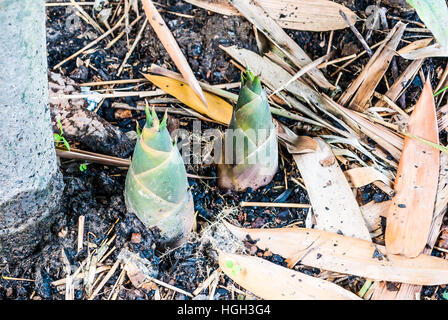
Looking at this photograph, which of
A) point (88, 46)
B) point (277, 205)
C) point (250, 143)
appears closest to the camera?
Answer: point (250, 143)

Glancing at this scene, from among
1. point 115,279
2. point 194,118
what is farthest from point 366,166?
point 115,279

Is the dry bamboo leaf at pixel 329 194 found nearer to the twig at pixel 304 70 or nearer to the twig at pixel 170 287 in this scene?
the twig at pixel 304 70

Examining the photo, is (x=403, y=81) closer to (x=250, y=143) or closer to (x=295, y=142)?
(x=295, y=142)

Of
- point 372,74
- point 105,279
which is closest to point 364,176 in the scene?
point 372,74

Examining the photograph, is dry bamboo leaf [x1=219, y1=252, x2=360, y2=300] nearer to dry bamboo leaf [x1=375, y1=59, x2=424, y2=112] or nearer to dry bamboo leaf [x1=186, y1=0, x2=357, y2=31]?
dry bamboo leaf [x1=375, y1=59, x2=424, y2=112]

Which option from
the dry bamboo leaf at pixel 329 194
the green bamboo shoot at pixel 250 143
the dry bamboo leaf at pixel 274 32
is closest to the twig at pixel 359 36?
the dry bamboo leaf at pixel 274 32

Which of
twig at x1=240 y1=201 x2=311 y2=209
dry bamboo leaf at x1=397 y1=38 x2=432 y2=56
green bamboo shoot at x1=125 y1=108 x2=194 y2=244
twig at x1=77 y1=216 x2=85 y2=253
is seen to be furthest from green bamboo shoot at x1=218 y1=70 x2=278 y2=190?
dry bamboo leaf at x1=397 y1=38 x2=432 y2=56

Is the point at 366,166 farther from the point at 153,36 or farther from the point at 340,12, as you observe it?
the point at 153,36
